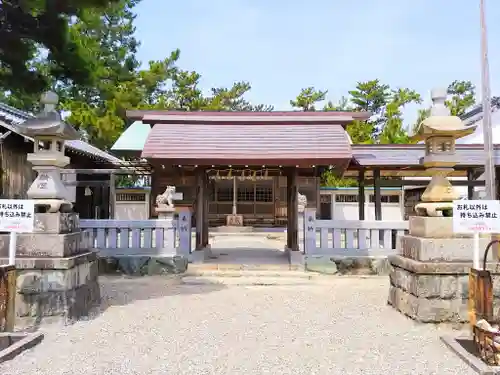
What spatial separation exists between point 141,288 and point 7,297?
347cm

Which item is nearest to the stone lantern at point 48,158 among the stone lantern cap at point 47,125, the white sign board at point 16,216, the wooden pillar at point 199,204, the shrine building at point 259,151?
the stone lantern cap at point 47,125

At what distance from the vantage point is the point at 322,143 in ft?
32.6

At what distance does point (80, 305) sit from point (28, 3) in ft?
14.0

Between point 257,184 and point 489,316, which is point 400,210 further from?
point 489,316

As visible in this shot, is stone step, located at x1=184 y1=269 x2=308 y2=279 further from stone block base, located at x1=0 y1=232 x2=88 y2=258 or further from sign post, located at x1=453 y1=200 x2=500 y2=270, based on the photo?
sign post, located at x1=453 y1=200 x2=500 y2=270

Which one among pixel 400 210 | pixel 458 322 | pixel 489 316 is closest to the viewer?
pixel 489 316

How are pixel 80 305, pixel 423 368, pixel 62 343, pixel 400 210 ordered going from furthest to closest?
pixel 400 210 < pixel 80 305 < pixel 62 343 < pixel 423 368

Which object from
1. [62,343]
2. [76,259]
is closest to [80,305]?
[76,259]

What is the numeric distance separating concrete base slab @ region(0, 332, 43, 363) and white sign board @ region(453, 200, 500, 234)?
16.2 feet

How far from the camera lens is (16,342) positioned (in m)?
4.49

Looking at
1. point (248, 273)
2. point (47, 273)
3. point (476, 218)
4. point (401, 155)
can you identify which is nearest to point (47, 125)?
point (47, 273)

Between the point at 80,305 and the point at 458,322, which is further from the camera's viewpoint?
the point at 80,305

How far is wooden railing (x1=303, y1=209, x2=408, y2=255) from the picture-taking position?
9.41m

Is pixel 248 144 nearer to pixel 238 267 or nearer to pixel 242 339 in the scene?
pixel 238 267
